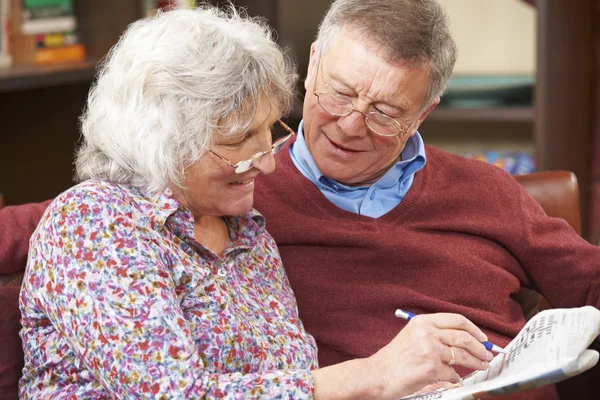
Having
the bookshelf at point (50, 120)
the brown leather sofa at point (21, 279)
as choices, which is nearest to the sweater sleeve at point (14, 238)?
the brown leather sofa at point (21, 279)

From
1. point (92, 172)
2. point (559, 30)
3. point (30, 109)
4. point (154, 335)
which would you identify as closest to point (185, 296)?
point (154, 335)

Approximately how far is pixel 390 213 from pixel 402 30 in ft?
1.33

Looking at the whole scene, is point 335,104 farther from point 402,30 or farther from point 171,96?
point 171,96

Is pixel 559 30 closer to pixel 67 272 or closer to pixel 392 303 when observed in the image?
pixel 392 303

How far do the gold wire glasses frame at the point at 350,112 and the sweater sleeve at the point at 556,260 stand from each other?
0.37 meters

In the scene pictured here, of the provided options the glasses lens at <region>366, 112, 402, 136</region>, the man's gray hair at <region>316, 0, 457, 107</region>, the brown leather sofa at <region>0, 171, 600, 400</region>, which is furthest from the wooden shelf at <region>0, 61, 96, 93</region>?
the glasses lens at <region>366, 112, 402, 136</region>

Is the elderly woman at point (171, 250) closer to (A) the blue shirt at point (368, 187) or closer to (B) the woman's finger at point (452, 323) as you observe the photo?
(B) the woman's finger at point (452, 323)

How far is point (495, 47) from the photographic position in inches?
156

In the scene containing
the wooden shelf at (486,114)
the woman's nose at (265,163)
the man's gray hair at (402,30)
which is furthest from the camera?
the wooden shelf at (486,114)

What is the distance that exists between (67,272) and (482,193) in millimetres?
1042

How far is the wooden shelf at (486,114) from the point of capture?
3.52 meters

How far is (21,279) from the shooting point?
162 cm

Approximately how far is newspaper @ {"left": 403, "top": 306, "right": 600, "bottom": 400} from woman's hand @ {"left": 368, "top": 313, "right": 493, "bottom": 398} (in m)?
0.03

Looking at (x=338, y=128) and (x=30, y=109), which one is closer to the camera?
(x=338, y=128)
